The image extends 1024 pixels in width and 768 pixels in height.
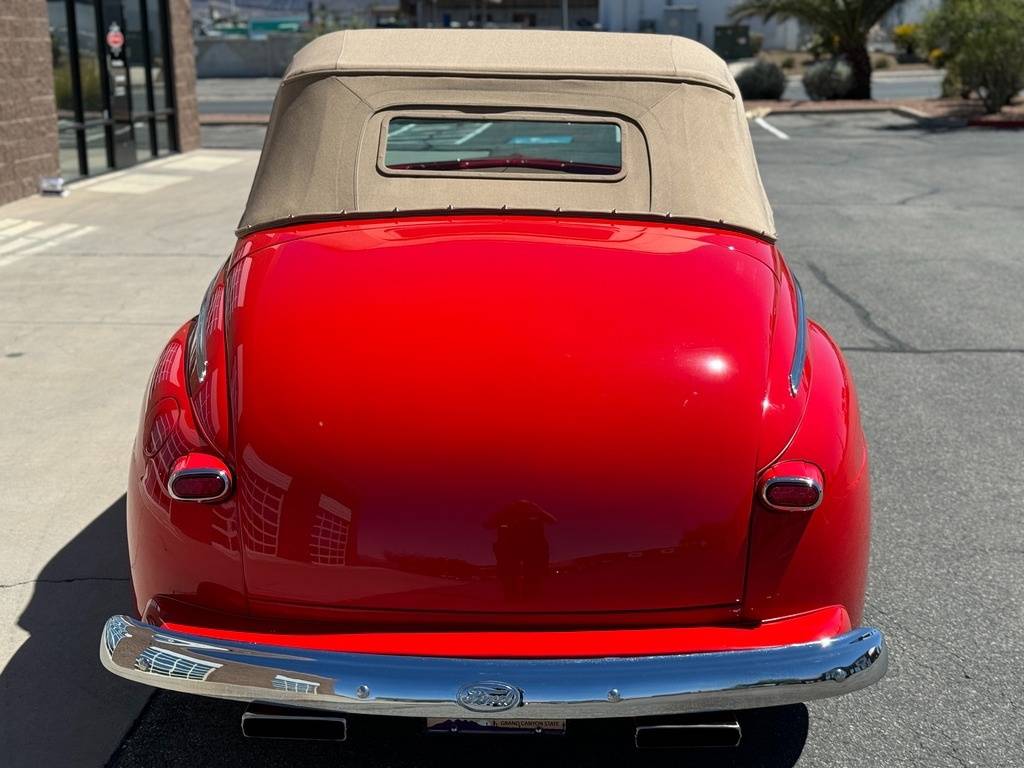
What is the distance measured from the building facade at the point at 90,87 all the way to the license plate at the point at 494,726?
10744mm

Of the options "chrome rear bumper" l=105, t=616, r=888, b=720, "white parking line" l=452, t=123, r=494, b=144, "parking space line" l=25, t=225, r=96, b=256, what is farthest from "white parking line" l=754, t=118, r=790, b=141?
"chrome rear bumper" l=105, t=616, r=888, b=720

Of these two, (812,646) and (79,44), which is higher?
(79,44)

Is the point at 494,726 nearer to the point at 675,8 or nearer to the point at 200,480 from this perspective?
the point at 200,480

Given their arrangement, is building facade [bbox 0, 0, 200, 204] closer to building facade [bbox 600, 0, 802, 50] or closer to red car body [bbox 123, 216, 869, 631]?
red car body [bbox 123, 216, 869, 631]

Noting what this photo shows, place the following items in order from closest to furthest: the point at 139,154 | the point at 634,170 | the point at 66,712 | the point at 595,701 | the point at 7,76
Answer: the point at 595,701
the point at 66,712
the point at 634,170
the point at 7,76
the point at 139,154

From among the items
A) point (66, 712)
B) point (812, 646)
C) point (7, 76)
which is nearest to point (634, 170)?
point (812, 646)

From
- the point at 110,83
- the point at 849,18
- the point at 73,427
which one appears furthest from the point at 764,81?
the point at 73,427

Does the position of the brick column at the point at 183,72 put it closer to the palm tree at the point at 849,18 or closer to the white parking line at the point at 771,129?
the white parking line at the point at 771,129

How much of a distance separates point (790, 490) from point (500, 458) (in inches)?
25.5

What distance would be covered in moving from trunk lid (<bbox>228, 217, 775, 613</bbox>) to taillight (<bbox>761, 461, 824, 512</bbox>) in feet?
0.14

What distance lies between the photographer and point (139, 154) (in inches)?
626

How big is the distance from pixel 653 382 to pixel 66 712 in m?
1.88

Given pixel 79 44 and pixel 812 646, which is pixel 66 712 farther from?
pixel 79 44

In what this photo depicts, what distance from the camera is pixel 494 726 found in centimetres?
256
